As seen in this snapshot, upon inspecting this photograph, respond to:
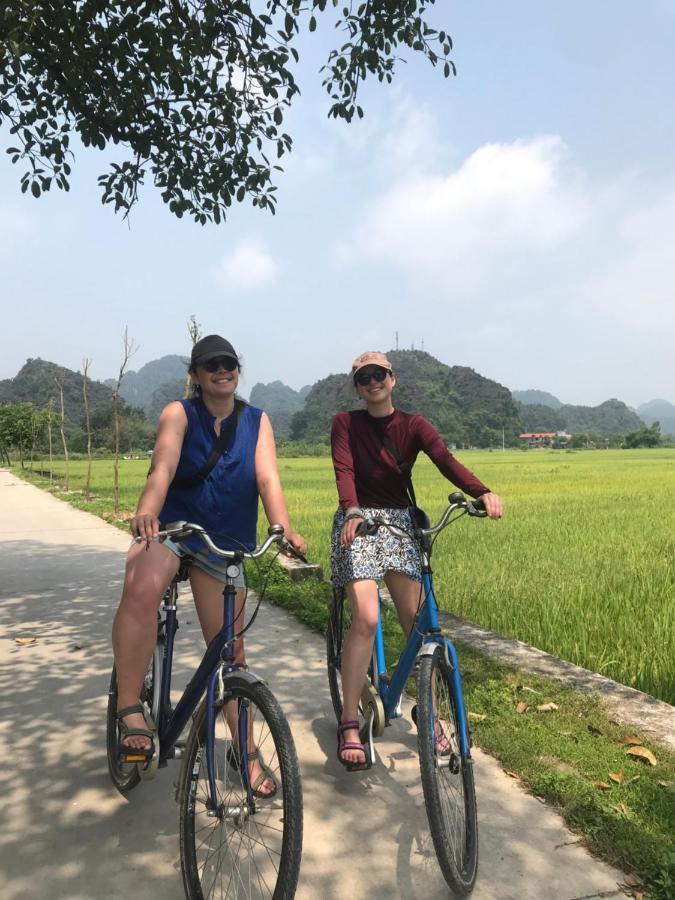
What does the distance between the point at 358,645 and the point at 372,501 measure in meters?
0.59

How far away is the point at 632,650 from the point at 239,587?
295 centimetres

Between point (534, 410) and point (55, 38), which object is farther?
point (534, 410)

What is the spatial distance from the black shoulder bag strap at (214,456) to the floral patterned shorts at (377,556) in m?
0.60

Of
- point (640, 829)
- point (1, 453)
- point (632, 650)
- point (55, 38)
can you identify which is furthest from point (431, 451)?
point (1, 453)

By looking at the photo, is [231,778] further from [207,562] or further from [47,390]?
[47,390]

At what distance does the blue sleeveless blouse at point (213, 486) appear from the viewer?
2436 mm

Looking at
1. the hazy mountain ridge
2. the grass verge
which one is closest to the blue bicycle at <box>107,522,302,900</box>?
the grass verge

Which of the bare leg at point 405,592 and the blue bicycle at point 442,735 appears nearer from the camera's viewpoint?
the blue bicycle at point 442,735

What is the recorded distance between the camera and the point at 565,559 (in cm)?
760

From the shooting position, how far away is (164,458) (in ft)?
7.76

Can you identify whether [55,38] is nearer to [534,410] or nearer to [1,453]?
[1,453]

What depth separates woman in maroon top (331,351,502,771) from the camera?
8.64ft

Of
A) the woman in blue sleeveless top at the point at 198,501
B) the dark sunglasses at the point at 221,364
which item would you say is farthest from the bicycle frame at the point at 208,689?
the dark sunglasses at the point at 221,364

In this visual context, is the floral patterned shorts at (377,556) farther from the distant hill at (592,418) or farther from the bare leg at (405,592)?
the distant hill at (592,418)
